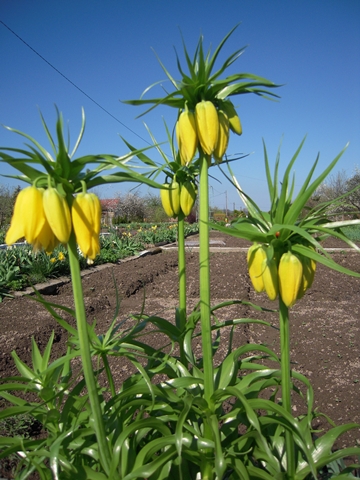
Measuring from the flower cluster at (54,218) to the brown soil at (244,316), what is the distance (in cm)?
34

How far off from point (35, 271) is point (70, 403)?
536 centimetres

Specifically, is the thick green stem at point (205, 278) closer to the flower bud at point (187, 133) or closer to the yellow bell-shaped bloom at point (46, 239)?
the flower bud at point (187, 133)

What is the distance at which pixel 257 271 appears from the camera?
1050 mm

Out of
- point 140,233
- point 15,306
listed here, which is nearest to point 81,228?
point 15,306

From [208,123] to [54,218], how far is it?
0.47 metres

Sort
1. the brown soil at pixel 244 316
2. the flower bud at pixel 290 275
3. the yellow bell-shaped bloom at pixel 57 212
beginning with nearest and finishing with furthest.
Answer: the yellow bell-shaped bloom at pixel 57 212 → the flower bud at pixel 290 275 → the brown soil at pixel 244 316

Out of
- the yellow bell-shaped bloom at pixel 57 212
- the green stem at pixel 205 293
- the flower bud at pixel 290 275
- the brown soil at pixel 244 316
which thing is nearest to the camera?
the yellow bell-shaped bloom at pixel 57 212

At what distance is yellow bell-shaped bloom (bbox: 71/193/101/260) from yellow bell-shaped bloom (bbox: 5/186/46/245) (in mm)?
71

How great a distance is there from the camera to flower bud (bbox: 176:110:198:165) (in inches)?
41.3

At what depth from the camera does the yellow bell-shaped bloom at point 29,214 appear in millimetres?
825

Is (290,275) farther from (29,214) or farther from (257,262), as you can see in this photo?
(29,214)

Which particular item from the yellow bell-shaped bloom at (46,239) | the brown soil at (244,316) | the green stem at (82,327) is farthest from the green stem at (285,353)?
the yellow bell-shaped bloom at (46,239)

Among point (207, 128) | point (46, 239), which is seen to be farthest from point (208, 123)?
point (46, 239)

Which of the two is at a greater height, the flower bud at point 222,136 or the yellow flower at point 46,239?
the flower bud at point 222,136
